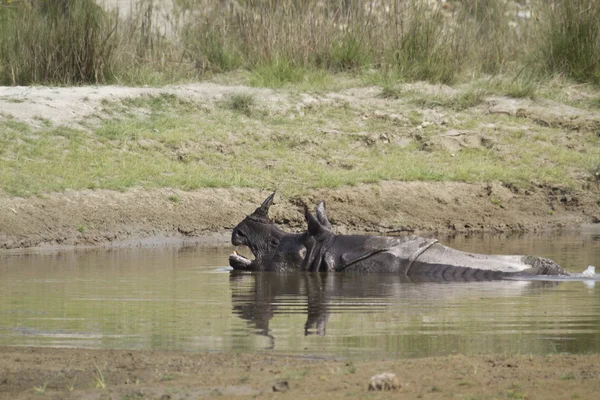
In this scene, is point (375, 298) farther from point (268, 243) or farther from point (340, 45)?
point (340, 45)

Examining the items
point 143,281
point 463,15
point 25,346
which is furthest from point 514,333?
point 463,15

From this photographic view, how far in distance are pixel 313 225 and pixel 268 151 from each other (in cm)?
518

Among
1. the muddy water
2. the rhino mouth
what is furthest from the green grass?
the rhino mouth

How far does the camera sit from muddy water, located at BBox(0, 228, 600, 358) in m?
7.14

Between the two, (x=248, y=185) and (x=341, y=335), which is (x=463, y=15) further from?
(x=341, y=335)

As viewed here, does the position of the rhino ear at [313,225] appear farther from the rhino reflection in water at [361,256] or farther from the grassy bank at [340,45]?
the grassy bank at [340,45]

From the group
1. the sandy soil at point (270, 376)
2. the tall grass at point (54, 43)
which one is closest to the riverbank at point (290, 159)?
the tall grass at point (54, 43)

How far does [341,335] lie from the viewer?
7.38m

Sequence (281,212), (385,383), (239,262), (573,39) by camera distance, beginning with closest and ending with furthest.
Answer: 1. (385,383)
2. (239,262)
3. (281,212)
4. (573,39)

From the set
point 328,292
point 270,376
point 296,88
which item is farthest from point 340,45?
point 270,376

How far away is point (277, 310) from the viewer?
861 centimetres

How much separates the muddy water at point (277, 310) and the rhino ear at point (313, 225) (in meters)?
0.41

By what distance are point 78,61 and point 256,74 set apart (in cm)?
278

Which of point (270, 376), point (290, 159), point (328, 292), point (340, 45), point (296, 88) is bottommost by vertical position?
point (328, 292)
